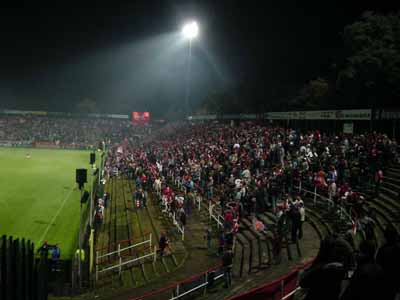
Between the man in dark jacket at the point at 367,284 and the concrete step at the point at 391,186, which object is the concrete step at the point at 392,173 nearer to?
the concrete step at the point at 391,186

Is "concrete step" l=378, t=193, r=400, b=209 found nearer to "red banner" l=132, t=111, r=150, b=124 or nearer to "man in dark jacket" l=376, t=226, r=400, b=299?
"man in dark jacket" l=376, t=226, r=400, b=299

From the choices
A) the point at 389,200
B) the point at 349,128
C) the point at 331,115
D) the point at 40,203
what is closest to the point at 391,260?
the point at 389,200

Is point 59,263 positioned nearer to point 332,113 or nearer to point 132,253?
point 132,253

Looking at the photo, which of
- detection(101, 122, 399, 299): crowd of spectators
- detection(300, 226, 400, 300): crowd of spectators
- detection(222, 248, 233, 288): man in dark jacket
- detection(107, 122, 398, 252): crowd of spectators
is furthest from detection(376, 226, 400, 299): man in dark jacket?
detection(107, 122, 398, 252): crowd of spectators

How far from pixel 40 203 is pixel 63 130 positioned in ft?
185

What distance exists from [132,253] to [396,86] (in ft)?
82.7

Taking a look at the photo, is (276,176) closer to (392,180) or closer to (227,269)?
(392,180)

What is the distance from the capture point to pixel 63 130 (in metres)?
78.9

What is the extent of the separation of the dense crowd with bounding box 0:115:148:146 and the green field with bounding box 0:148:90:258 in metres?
28.2

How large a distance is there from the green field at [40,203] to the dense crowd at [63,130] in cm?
2819

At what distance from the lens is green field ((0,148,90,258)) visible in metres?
19.2

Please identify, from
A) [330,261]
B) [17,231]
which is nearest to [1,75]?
[17,231]

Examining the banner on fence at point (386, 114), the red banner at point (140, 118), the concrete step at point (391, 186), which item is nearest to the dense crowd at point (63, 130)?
the red banner at point (140, 118)

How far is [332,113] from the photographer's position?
27.2 m
